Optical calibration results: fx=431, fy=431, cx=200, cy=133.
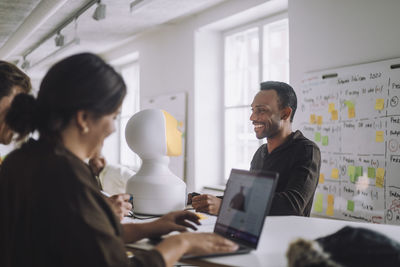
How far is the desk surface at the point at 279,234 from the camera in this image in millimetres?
1302

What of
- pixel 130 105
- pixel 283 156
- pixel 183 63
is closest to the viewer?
pixel 283 156

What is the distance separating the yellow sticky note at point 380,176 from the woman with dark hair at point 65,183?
96.9 inches

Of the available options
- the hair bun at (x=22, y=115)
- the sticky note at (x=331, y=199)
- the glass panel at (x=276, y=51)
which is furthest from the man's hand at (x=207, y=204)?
the glass panel at (x=276, y=51)

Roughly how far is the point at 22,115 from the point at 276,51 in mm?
4040

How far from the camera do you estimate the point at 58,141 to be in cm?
117

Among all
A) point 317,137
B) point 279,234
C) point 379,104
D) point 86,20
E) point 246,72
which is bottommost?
point 279,234

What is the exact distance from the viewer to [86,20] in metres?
5.80

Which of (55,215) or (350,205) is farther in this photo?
(350,205)

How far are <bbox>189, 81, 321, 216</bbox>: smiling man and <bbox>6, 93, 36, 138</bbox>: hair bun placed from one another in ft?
2.85

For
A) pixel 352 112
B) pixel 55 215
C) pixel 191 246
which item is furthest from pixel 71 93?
pixel 352 112

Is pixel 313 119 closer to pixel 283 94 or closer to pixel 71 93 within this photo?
pixel 283 94

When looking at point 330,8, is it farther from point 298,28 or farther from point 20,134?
point 20,134

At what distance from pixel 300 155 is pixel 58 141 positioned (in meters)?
1.42

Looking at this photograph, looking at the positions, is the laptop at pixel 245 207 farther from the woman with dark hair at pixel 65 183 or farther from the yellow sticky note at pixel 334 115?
the yellow sticky note at pixel 334 115
